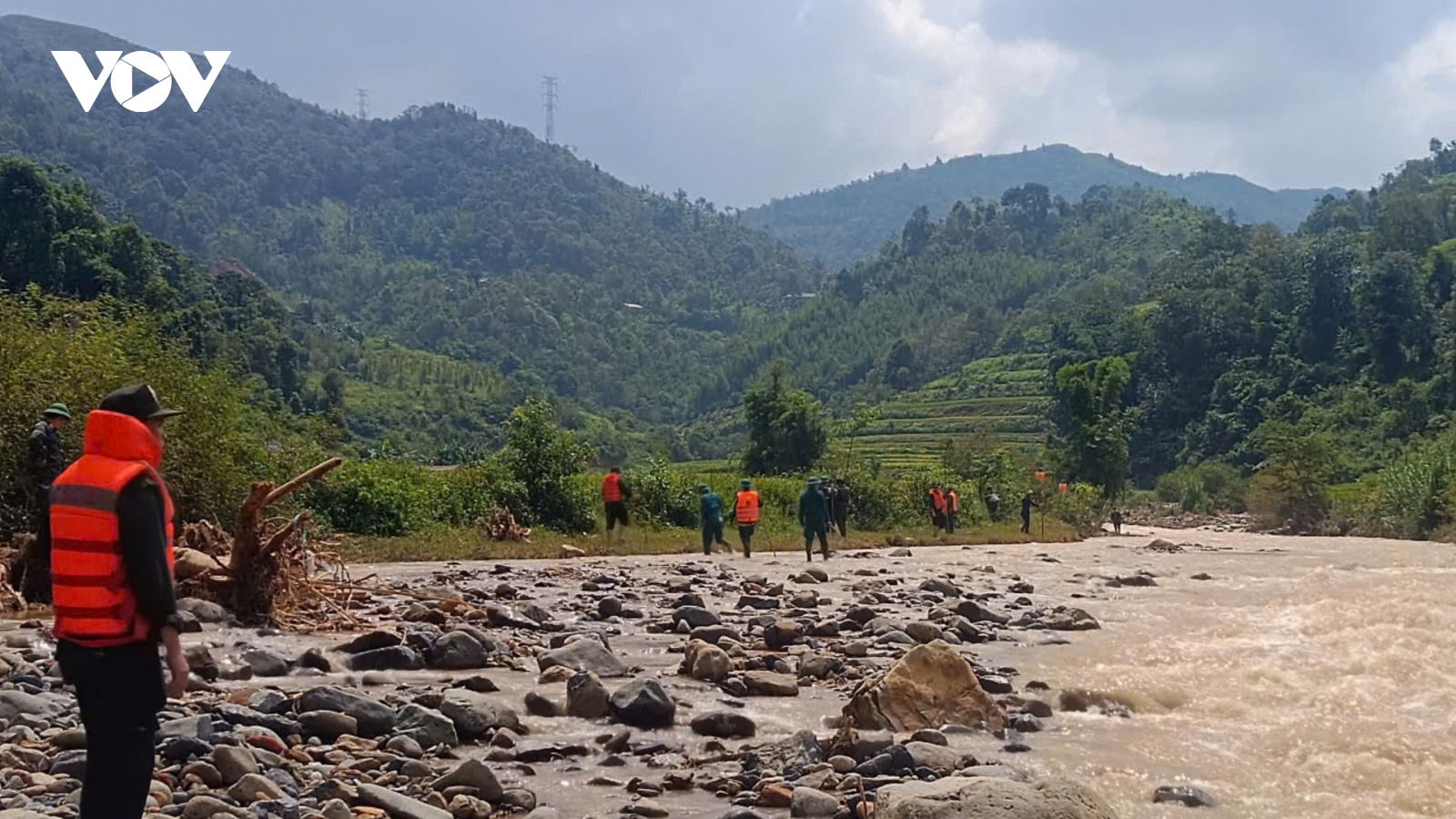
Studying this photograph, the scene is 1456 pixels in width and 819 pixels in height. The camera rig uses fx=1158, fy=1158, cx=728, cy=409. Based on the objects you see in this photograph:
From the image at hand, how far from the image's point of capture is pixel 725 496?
3547 cm

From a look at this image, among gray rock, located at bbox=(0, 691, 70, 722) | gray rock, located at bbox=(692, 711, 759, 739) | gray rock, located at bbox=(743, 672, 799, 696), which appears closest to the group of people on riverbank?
gray rock, located at bbox=(743, 672, 799, 696)

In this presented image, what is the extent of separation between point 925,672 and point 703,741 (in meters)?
1.88

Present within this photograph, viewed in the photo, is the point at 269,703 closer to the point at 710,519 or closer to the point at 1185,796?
the point at 1185,796

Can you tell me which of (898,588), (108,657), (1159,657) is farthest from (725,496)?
(108,657)

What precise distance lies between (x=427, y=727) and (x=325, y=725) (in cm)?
62

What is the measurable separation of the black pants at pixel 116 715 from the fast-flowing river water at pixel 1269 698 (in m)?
5.60

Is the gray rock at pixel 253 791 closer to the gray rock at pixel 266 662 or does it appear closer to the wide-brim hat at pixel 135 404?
the wide-brim hat at pixel 135 404

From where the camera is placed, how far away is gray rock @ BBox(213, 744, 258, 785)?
19.9ft

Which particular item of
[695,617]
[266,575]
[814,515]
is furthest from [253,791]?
[814,515]

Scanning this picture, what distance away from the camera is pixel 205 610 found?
1098 cm

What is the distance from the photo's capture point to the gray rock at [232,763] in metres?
6.07

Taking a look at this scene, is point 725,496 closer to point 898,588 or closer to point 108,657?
point 898,588

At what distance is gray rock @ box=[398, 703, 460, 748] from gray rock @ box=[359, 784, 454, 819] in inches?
48.4

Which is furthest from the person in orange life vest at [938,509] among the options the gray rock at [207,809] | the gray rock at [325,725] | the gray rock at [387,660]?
the gray rock at [207,809]
